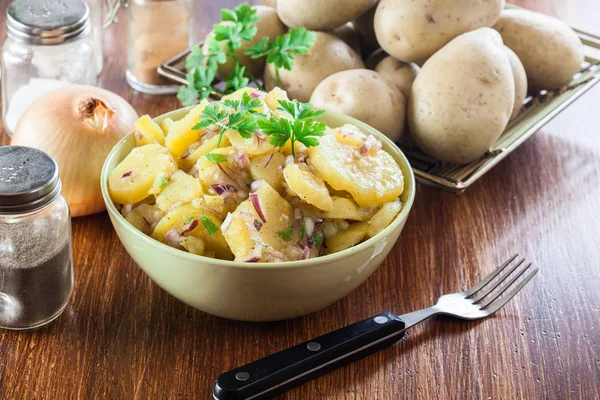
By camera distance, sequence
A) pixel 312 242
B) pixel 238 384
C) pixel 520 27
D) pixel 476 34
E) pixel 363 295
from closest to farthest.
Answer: pixel 238 384 → pixel 312 242 → pixel 363 295 → pixel 476 34 → pixel 520 27

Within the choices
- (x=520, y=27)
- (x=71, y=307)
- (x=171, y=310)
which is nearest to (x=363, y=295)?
(x=171, y=310)

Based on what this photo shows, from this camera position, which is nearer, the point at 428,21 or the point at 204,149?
the point at 204,149

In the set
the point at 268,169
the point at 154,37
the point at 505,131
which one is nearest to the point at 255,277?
the point at 268,169

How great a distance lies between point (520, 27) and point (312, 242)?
0.79 meters

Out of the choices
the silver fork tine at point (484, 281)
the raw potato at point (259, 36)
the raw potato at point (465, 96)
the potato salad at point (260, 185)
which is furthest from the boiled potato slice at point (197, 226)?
the raw potato at point (259, 36)

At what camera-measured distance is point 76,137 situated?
4.36ft

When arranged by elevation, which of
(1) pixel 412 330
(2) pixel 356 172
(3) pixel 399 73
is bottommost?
(1) pixel 412 330

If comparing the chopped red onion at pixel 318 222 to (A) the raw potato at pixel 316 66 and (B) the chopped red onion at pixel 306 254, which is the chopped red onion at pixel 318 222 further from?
(A) the raw potato at pixel 316 66

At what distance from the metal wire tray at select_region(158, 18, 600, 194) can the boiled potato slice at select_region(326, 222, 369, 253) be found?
12.5 inches

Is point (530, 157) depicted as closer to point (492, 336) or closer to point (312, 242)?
point (492, 336)

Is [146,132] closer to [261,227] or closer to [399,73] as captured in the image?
[261,227]

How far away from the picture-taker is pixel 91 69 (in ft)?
5.55

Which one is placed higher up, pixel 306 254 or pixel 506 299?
pixel 306 254

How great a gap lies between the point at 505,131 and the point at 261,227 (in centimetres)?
72
